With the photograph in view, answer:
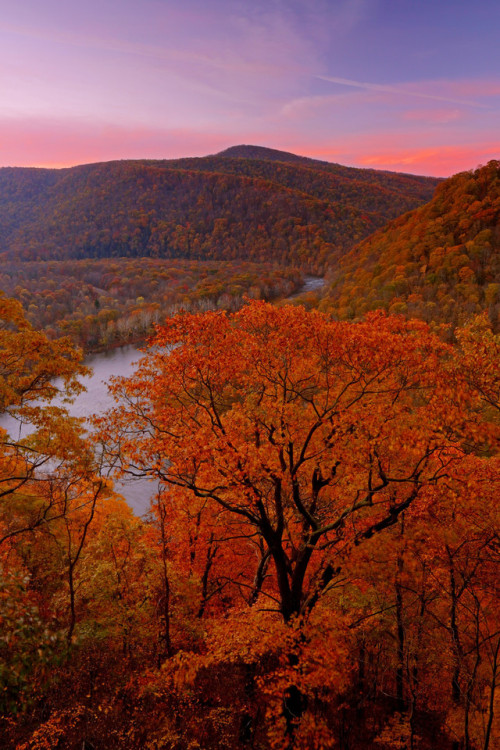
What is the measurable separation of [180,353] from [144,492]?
3747cm

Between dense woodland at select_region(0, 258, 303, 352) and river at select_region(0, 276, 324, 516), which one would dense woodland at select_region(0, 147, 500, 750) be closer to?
river at select_region(0, 276, 324, 516)

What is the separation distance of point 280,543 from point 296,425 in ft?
11.1

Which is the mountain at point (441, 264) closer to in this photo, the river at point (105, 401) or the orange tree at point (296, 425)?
the river at point (105, 401)

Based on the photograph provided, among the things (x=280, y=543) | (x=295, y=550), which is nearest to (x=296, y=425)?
(x=280, y=543)

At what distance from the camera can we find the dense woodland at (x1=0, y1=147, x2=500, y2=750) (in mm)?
10703

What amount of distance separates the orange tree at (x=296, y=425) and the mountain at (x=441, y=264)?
6468cm

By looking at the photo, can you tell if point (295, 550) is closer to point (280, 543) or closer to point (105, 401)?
point (280, 543)

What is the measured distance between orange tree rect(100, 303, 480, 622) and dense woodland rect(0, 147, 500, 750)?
90mm

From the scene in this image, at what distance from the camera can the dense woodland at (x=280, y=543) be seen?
1070 centimetres

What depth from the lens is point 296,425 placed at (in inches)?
498

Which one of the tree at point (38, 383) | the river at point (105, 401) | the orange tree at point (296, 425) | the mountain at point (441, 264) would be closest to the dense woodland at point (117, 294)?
the river at point (105, 401)

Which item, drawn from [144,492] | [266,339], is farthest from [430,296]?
[266,339]

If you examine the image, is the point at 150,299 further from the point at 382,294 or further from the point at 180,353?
the point at 180,353

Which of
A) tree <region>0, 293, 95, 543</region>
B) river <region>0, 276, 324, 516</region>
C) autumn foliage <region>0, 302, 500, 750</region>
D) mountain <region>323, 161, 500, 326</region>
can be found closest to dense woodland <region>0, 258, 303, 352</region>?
river <region>0, 276, 324, 516</region>
